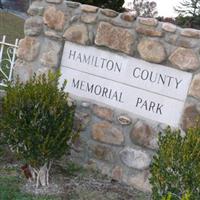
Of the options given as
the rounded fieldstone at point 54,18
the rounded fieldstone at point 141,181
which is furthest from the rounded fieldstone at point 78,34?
the rounded fieldstone at point 141,181

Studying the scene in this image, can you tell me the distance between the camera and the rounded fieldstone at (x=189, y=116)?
14.4 ft

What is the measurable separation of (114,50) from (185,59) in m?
0.69

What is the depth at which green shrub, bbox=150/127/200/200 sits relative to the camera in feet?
11.1

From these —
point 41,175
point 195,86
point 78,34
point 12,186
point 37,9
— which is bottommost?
point 12,186

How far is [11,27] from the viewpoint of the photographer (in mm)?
17047

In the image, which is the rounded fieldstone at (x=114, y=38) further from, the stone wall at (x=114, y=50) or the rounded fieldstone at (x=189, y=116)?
the rounded fieldstone at (x=189, y=116)

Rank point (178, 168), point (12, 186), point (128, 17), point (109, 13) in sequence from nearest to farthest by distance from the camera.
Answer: point (178, 168)
point (12, 186)
point (128, 17)
point (109, 13)

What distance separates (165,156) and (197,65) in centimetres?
117

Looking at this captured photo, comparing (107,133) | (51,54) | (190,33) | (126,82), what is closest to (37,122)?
(107,133)

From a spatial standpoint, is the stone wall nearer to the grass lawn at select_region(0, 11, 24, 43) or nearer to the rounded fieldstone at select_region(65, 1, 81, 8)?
the rounded fieldstone at select_region(65, 1, 81, 8)

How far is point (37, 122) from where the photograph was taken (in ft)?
13.7

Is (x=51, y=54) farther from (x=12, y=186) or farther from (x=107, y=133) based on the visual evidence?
(x=12, y=186)

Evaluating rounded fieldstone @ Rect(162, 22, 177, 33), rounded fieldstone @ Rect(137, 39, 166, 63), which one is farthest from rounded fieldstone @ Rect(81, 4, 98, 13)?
rounded fieldstone @ Rect(162, 22, 177, 33)

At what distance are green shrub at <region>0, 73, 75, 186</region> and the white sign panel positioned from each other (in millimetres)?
586
